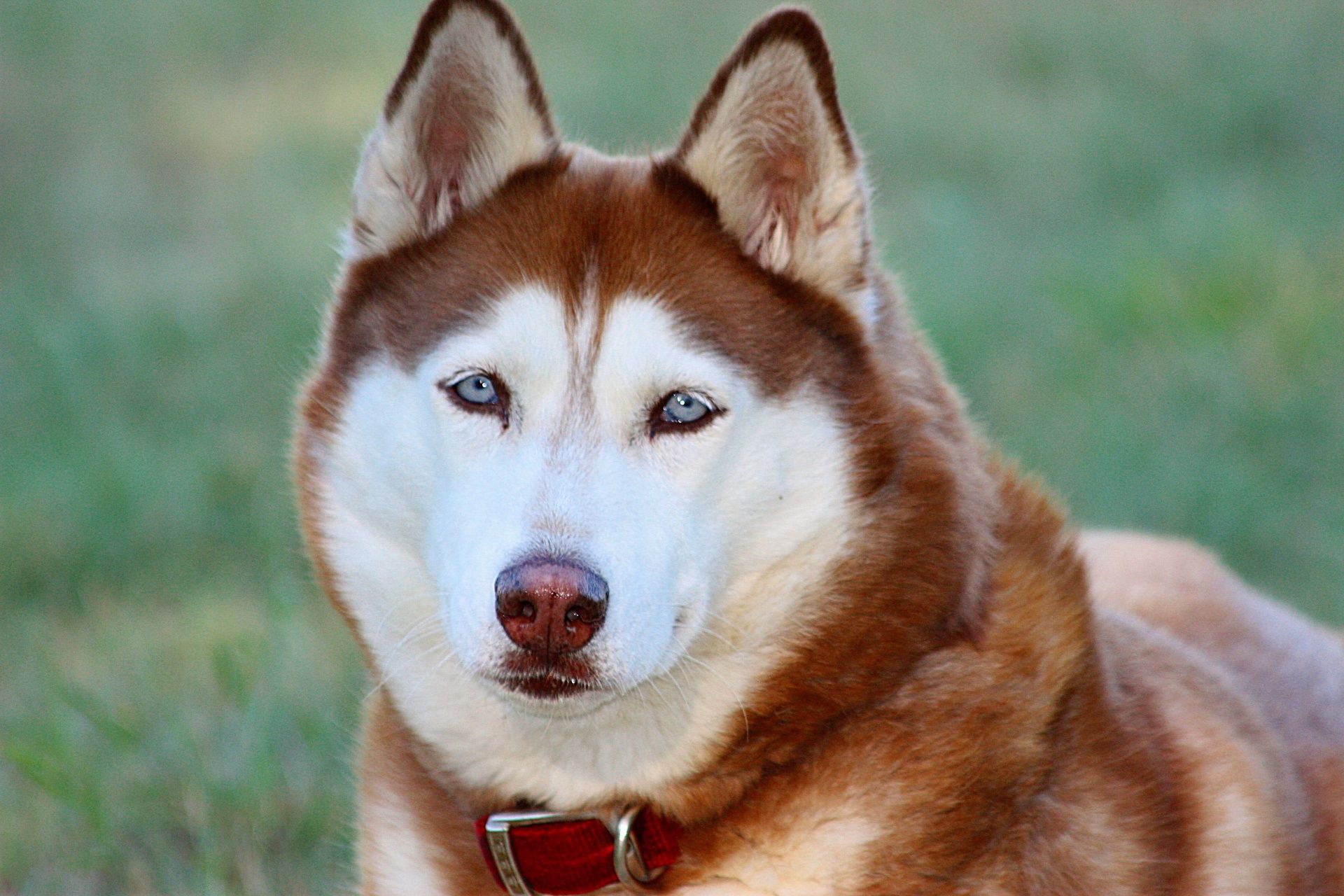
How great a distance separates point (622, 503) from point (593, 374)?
0.85ft

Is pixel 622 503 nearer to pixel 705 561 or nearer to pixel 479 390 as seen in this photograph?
pixel 705 561

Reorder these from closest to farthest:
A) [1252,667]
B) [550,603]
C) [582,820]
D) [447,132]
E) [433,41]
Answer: [550,603] < [582,820] < [433,41] < [447,132] < [1252,667]

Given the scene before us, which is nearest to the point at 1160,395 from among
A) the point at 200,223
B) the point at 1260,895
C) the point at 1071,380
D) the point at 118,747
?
the point at 1071,380

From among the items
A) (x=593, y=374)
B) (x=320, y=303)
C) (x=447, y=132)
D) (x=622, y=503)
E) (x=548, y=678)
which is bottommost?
(x=548, y=678)

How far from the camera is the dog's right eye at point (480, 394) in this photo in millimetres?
Answer: 2641

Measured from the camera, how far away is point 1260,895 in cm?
268

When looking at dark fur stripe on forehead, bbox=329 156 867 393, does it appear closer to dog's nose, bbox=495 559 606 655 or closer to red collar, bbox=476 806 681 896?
dog's nose, bbox=495 559 606 655

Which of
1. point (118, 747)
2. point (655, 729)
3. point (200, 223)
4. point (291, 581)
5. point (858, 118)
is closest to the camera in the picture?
point (655, 729)

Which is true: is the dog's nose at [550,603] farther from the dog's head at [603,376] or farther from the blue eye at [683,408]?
the blue eye at [683,408]

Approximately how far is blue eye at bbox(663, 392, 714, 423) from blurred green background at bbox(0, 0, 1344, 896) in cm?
153

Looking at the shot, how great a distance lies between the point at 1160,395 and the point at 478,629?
462 centimetres

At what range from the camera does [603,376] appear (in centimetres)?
261

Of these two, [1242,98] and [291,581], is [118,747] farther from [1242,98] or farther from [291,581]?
[1242,98]

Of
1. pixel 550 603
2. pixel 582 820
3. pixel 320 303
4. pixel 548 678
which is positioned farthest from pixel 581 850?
pixel 320 303
